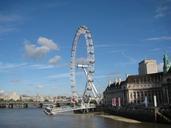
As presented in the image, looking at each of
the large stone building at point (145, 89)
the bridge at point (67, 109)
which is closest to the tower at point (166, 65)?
the large stone building at point (145, 89)

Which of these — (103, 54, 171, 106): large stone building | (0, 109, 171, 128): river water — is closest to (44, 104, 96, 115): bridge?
(103, 54, 171, 106): large stone building

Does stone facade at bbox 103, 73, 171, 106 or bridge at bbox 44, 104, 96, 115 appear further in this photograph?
bridge at bbox 44, 104, 96, 115

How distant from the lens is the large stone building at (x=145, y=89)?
137 meters

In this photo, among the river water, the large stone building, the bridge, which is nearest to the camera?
the river water

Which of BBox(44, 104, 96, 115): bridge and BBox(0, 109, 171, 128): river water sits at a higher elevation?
BBox(44, 104, 96, 115): bridge

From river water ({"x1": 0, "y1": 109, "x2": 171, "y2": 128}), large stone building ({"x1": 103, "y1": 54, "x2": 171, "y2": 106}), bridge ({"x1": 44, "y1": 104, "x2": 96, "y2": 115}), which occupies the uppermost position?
large stone building ({"x1": 103, "y1": 54, "x2": 171, "y2": 106})

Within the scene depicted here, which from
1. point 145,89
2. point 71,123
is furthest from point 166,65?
point 71,123

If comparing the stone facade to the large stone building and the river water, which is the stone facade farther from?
the river water

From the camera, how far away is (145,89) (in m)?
156

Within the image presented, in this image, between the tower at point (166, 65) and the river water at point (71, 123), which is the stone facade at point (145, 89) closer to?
the tower at point (166, 65)

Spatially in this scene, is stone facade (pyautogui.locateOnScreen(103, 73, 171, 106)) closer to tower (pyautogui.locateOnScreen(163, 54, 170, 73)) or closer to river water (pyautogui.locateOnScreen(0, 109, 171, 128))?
tower (pyautogui.locateOnScreen(163, 54, 170, 73))

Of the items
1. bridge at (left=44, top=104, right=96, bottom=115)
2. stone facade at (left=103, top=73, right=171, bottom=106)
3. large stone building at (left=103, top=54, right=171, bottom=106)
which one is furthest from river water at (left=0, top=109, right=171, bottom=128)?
stone facade at (left=103, top=73, right=171, bottom=106)

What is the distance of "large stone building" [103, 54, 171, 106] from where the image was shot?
137m

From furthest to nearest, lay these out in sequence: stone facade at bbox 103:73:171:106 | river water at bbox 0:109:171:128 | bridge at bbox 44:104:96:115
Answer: bridge at bbox 44:104:96:115 → stone facade at bbox 103:73:171:106 → river water at bbox 0:109:171:128
